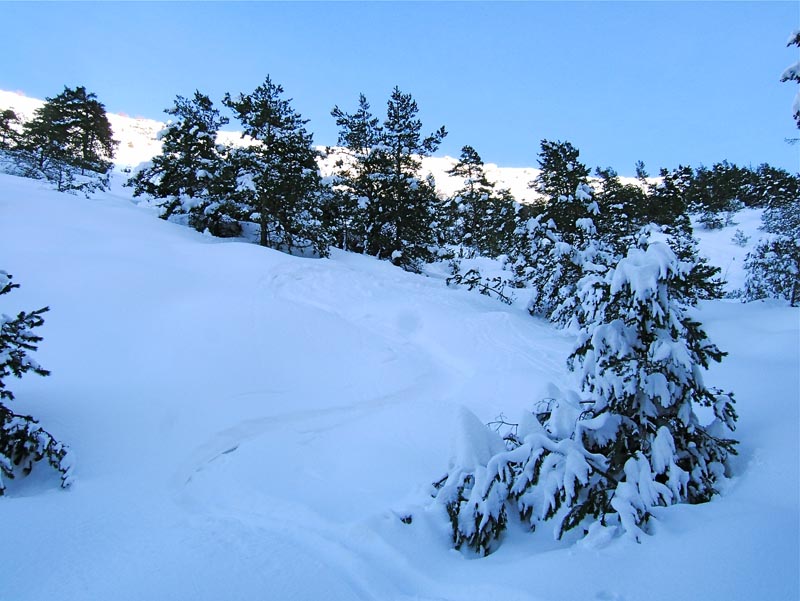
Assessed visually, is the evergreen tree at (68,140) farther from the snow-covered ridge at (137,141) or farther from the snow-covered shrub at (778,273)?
the snow-covered shrub at (778,273)

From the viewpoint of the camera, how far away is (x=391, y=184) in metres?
18.5

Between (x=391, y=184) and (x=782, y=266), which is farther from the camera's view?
(x=391, y=184)

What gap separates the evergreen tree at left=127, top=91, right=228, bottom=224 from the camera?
55.2 ft

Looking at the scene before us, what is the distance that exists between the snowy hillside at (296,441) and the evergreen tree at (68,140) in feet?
38.0

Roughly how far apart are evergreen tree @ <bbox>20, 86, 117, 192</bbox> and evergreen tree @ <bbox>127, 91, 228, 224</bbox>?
4.89 m

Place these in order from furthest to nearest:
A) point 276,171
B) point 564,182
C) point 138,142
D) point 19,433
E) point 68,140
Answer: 1. point 138,142
2. point 68,140
3. point 276,171
4. point 564,182
5. point 19,433

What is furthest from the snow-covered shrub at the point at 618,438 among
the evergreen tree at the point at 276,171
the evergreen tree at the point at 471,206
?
the evergreen tree at the point at 471,206

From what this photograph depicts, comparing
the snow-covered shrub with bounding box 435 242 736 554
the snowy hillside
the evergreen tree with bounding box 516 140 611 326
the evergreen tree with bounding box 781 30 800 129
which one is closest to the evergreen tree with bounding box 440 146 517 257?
the evergreen tree with bounding box 516 140 611 326

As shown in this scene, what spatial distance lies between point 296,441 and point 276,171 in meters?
13.6

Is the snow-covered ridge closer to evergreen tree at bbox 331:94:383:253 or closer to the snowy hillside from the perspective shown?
evergreen tree at bbox 331:94:383:253

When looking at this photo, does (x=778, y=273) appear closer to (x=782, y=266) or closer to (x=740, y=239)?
(x=782, y=266)

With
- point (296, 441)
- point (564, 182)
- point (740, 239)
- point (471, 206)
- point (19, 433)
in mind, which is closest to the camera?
point (19, 433)

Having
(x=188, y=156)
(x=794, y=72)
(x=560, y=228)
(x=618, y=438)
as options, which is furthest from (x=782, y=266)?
(x=188, y=156)

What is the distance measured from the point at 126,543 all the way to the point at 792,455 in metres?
5.20
